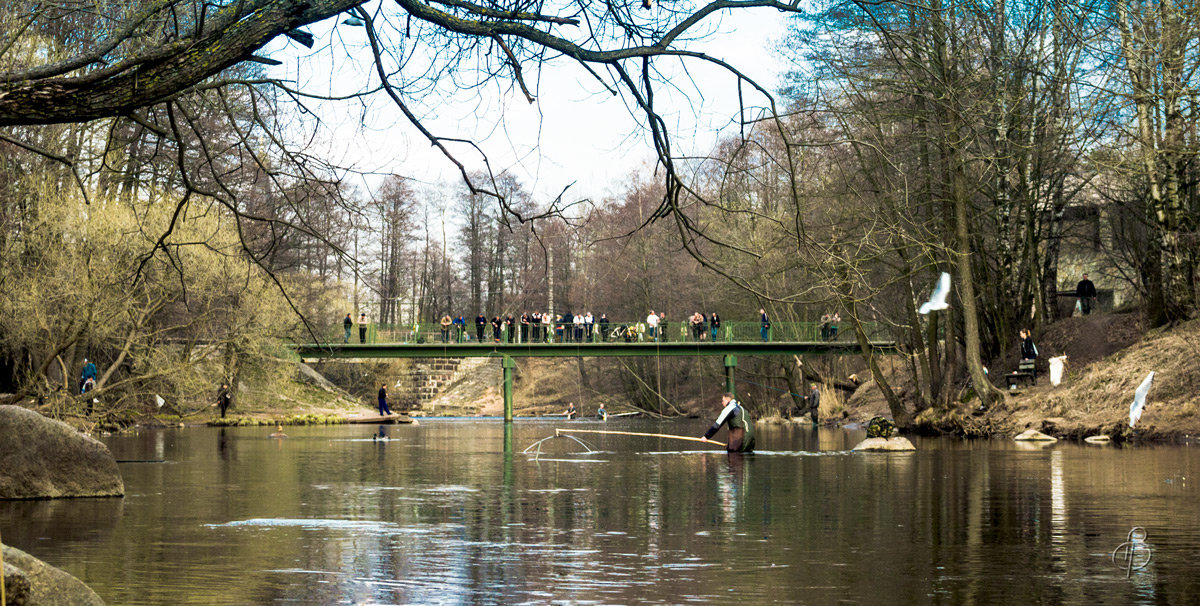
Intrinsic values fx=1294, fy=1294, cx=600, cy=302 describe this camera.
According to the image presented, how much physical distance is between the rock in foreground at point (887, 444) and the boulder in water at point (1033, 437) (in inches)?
189

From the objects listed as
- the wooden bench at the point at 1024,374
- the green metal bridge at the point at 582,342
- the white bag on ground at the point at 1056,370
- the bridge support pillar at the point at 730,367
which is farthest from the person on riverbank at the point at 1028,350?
the bridge support pillar at the point at 730,367

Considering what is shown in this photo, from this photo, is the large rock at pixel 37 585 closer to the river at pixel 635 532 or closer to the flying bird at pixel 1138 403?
the river at pixel 635 532

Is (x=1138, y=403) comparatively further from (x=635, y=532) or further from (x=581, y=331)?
(x=581, y=331)

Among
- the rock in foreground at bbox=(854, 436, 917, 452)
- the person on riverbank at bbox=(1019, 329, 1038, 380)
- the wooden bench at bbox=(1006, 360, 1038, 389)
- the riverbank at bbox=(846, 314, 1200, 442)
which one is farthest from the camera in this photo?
the wooden bench at bbox=(1006, 360, 1038, 389)

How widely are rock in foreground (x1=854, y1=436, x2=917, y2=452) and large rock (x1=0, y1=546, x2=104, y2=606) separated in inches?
975

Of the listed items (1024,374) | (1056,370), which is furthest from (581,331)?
(1056,370)

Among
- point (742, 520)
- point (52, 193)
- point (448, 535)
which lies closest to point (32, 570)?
point (448, 535)

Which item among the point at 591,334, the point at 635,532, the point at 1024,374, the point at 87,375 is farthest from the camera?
the point at 591,334

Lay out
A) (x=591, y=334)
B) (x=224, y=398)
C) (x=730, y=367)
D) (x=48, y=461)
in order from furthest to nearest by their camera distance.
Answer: (x=591, y=334) < (x=730, y=367) < (x=224, y=398) < (x=48, y=461)

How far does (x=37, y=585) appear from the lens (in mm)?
6598

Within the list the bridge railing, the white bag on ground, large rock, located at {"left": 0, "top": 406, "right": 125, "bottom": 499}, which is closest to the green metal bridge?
the bridge railing

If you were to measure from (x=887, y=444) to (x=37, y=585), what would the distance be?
83.4 ft

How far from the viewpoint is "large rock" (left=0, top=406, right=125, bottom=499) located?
15.8m

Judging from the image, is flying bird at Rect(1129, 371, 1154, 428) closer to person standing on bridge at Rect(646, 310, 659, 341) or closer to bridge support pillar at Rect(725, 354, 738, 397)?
person standing on bridge at Rect(646, 310, 659, 341)
